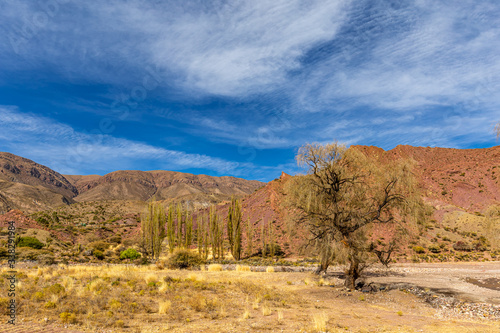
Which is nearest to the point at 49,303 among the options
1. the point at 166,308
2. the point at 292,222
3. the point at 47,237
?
the point at 166,308

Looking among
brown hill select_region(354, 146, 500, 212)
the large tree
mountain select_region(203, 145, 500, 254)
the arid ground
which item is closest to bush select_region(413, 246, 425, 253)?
mountain select_region(203, 145, 500, 254)

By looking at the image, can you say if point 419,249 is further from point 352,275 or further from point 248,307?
point 248,307

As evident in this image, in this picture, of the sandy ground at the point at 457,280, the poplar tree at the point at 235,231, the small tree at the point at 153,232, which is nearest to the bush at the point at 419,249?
the sandy ground at the point at 457,280

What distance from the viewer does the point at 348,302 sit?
611 inches

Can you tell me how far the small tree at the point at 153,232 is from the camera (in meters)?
42.4

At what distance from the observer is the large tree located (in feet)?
55.2

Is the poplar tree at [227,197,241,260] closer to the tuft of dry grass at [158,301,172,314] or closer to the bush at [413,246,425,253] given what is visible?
the bush at [413,246,425,253]

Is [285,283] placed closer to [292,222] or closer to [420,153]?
[292,222]

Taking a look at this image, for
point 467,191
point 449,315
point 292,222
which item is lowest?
point 449,315

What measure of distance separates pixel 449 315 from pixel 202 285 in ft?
39.4

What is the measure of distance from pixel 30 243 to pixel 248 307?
114 ft

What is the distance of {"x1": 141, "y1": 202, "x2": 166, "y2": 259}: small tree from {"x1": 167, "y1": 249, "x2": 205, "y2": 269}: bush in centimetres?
1313

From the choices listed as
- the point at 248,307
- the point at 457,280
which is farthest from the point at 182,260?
the point at 457,280

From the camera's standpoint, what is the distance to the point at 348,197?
17125 mm
